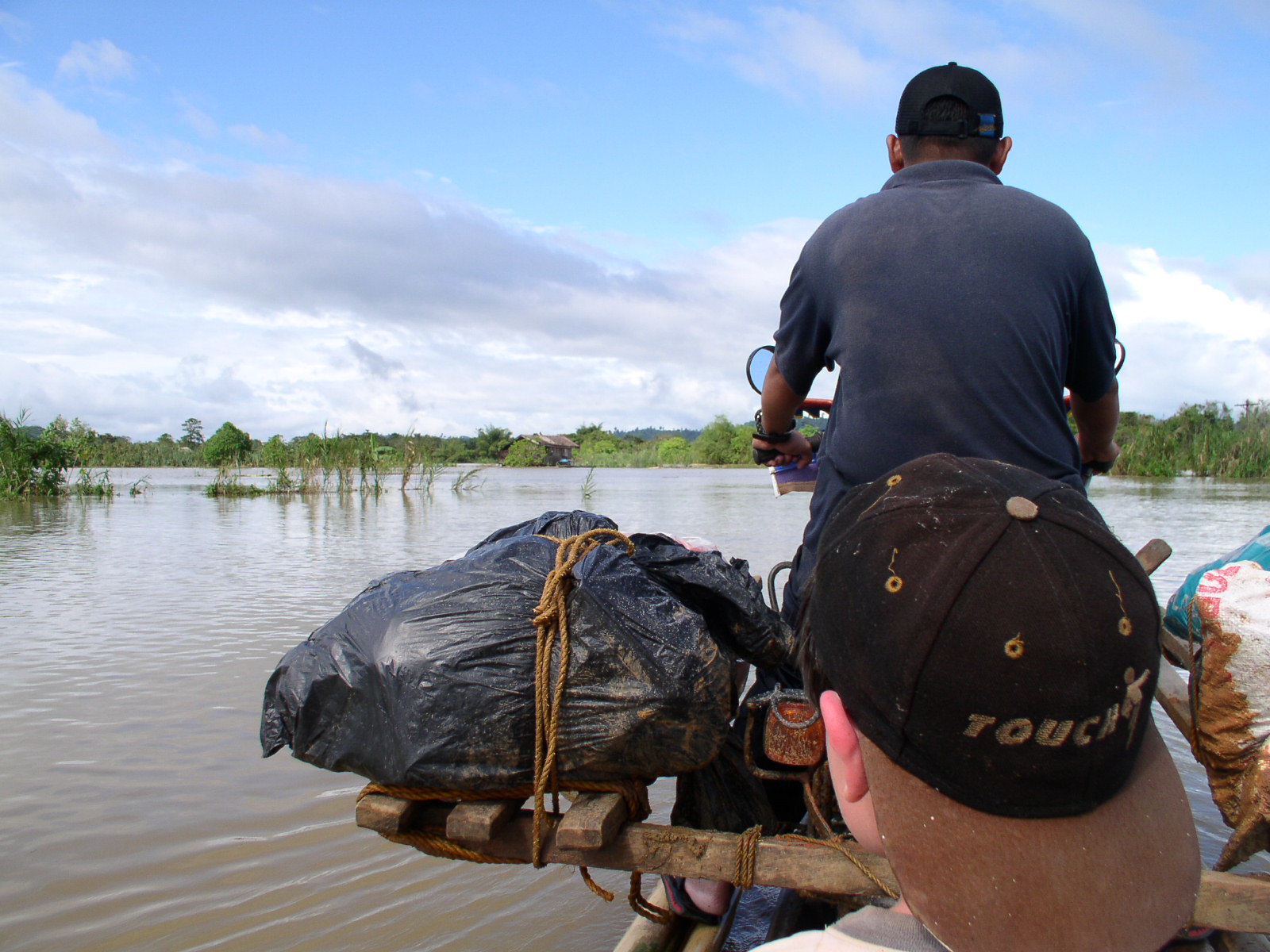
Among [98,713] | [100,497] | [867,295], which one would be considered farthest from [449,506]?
[867,295]

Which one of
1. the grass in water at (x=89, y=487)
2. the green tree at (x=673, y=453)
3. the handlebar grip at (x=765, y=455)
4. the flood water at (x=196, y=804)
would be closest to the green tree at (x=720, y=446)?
the green tree at (x=673, y=453)

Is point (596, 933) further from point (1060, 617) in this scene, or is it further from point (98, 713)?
point (98, 713)

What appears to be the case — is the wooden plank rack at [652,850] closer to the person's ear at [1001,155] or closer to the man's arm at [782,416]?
the man's arm at [782,416]

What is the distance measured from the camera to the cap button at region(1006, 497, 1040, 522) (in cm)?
80

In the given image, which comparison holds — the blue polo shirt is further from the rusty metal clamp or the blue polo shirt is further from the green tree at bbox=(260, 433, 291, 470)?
the green tree at bbox=(260, 433, 291, 470)

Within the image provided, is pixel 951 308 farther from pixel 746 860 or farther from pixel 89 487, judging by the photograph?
pixel 89 487

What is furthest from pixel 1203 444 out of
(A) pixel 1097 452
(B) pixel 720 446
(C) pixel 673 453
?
(C) pixel 673 453

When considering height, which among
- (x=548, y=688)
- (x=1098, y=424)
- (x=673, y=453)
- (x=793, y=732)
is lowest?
(x=793, y=732)

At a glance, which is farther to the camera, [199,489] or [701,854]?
[199,489]

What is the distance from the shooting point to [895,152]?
208 cm

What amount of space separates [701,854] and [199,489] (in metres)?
28.4

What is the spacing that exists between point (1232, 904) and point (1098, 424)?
1109 mm

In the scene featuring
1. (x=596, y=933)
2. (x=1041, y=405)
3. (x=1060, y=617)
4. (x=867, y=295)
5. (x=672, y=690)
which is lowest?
(x=596, y=933)

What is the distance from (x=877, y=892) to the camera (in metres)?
1.52
